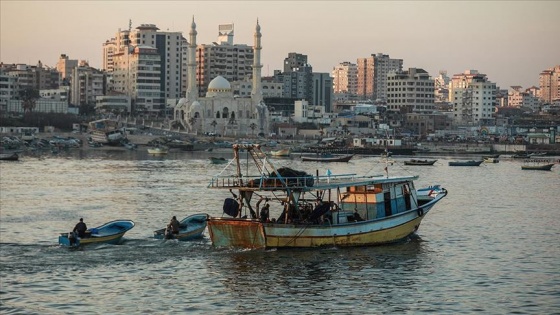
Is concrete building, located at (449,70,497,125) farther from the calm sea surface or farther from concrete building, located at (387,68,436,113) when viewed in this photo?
the calm sea surface

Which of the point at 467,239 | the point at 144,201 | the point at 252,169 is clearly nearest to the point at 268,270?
the point at 467,239

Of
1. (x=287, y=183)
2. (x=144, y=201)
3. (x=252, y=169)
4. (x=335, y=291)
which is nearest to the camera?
(x=335, y=291)

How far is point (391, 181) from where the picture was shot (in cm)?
3278

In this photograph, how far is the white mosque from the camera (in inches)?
5335

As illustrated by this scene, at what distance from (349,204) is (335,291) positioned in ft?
24.8

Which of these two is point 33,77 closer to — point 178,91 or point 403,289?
point 178,91

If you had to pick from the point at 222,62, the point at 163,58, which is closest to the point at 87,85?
the point at 163,58

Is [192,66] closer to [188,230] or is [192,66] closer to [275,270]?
[188,230]

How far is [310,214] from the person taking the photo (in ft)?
101

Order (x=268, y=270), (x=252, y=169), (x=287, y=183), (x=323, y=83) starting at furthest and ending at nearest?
(x=323, y=83) < (x=252, y=169) < (x=287, y=183) < (x=268, y=270)

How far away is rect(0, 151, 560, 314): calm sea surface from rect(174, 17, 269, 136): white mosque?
294ft

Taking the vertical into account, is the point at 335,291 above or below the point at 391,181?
below

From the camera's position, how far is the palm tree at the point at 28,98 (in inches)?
5408

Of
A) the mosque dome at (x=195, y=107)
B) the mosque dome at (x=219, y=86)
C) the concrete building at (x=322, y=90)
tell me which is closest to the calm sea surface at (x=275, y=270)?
the mosque dome at (x=195, y=107)
